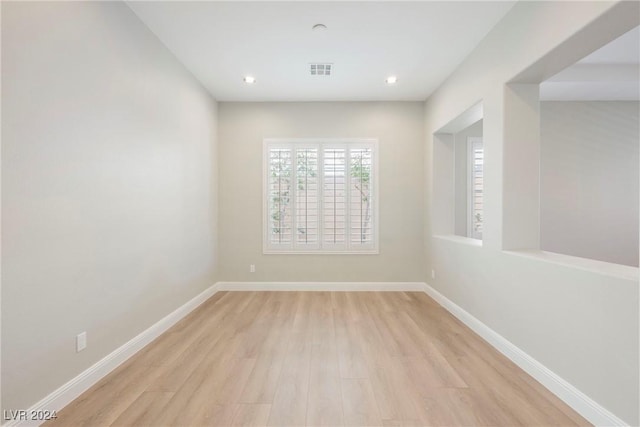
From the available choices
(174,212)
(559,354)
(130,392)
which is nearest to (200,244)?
(174,212)

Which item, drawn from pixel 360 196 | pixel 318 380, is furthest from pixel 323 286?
pixel 318 380

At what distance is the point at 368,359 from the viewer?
2180mm

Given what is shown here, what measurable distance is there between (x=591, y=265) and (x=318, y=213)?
3.01 metres

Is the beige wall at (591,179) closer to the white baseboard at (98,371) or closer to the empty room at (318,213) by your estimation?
the empty room at (318,213)

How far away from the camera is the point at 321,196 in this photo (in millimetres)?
4137

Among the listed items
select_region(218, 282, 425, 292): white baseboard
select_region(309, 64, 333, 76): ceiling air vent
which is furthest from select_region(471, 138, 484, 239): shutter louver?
select_region(309, 64, 333, 76): ceiling air vent

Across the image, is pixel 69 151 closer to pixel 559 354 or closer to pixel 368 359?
pixel 368 359

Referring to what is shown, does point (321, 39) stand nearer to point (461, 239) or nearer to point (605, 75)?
point (461, 239)

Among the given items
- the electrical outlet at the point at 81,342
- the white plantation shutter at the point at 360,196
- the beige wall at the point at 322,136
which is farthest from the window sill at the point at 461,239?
the electrical outlet at the point at 81,342

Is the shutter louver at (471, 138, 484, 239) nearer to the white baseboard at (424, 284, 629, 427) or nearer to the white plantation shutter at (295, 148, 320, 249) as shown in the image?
the white baseboard at (424, 284, 629, 427)

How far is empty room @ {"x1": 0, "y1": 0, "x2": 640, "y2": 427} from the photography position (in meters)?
1.54

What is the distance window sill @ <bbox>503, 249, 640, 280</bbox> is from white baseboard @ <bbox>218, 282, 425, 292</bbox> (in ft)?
6.82

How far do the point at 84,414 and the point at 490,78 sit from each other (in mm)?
3911

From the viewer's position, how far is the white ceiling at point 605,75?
2768 mm
